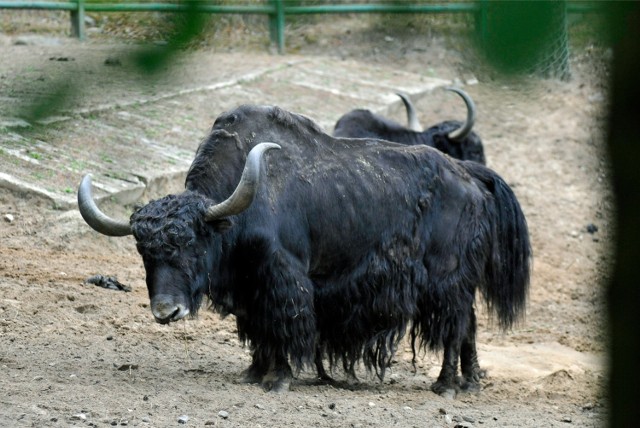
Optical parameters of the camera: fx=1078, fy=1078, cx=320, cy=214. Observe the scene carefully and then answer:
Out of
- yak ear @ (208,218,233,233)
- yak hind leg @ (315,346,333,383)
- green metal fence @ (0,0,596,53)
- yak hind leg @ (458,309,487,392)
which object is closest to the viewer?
green metal fence @ (0,0,596,53)

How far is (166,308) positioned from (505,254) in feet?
8.49

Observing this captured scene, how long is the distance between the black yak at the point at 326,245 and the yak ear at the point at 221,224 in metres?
0.01

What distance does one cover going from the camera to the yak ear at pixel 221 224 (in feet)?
20.1

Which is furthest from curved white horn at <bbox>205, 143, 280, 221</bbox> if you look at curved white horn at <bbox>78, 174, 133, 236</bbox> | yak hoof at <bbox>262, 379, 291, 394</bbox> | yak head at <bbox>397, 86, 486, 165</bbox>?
yak head at <bbox>397, 86, 486, 165</bbox>

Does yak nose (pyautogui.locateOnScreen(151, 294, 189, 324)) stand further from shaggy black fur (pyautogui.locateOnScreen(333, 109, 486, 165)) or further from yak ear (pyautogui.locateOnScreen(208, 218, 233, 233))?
shaggy black fur (pyautogui.locateOnScreen(333, 109, 486, 165))

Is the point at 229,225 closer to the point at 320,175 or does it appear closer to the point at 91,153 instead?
the point at 320,175

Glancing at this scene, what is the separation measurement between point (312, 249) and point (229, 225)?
2.20 feet

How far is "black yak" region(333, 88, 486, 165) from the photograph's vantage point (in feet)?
35.1

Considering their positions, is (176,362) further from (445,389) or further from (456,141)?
(456,141)

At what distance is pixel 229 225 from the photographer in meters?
6.16

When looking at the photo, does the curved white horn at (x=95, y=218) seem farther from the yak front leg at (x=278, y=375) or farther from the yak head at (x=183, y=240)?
the yak front leg at (x=278, y=375)

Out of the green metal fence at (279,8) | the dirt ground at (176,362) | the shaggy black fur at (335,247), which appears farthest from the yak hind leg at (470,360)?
the green metal fence at (279,8)

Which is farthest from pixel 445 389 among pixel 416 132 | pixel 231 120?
pixel 416 132

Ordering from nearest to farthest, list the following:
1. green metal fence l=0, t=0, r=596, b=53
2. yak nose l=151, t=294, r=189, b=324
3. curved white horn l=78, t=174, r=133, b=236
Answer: green metal fence l=0, t=0, r=596, b=53
yak nose l=151, t=294, r=189, b=324
curved white horn l=78, t=174, r=133, b=236
